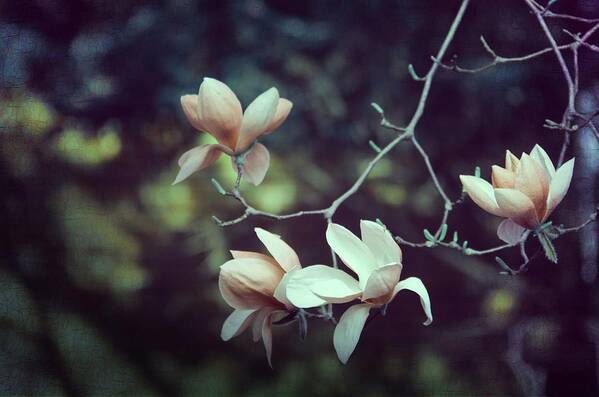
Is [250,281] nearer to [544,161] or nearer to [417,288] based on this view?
[417,288]

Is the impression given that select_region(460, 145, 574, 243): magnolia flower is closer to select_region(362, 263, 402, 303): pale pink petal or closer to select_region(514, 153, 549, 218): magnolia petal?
select_region(514, 153, 549, 218): magnolia petal

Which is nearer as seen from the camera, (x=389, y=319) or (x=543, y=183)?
(x=543, y=183)

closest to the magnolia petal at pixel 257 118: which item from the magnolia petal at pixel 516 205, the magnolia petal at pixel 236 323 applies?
the magnolia petal at pixel 236 323

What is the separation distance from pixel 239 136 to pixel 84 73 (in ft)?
0.96

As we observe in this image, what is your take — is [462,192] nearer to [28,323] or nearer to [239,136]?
[239,136]

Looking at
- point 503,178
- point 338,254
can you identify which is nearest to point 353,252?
point 338,254

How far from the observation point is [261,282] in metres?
0.91

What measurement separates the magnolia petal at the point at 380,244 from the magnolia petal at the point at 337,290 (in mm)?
49

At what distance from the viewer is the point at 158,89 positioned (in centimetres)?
106

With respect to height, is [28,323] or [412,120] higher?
[412,120]

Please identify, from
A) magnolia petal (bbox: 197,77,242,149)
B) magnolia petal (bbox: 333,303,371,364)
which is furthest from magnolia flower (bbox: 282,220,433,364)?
magnolia petal (bbox: 197,77,242,149)

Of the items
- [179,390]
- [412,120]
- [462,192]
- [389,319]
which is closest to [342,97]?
[412,120]

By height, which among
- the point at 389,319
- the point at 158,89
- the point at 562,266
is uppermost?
the point at 158,89

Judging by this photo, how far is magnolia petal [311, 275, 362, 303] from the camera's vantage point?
0.90 metres
